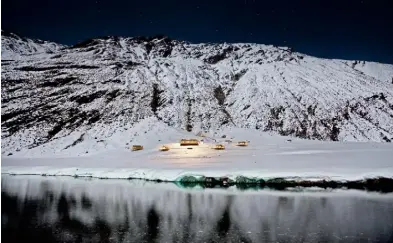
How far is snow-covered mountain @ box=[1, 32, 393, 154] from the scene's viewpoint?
93438 millimetres

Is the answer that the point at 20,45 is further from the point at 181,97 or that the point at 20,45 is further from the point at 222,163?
the point at 222,163

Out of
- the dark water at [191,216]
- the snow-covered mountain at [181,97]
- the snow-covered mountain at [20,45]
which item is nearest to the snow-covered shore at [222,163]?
the dark water at [191,216]

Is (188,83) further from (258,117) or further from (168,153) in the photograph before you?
(168,153)

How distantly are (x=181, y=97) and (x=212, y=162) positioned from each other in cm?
5722

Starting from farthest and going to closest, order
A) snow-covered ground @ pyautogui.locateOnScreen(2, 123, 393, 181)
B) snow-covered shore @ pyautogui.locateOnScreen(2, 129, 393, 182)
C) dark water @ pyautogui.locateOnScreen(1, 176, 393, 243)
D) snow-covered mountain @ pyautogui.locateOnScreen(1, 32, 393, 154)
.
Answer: snow-covered mountain @ pyautogui.locateOnScreen(1, 32, 393, 154)
snow-covered ground @ pyautogui.locateOnScreen(2, 123, 393, 181)
snow-covered shore @ pyautogui.locateOnScreen(2, 129, 393, 182)
dark water @ pyautogui.locateOnScreen(1, 176, 393, 243)

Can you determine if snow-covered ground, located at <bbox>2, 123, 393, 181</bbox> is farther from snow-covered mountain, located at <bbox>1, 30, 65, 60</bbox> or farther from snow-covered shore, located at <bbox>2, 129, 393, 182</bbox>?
snow-covered mountain, located at <bbox>1, 30, 65, 60</bbox>

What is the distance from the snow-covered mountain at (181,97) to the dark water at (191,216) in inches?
1834

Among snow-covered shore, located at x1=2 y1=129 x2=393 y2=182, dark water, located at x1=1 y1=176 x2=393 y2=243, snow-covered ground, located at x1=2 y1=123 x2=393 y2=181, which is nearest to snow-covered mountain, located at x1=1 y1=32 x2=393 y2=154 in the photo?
snow-covered ground, located at x1=2 y1=123 x2=393 y2=181

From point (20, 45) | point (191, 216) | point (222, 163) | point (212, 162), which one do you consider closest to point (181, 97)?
point (212, 162)

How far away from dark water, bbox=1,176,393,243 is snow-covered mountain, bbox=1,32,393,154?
4659 cm

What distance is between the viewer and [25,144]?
82812 millimetres

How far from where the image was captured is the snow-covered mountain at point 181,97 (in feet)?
307

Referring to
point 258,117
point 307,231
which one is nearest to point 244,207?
point 307,231

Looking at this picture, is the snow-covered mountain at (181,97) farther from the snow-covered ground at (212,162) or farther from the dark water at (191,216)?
the dark water at (191,216)
